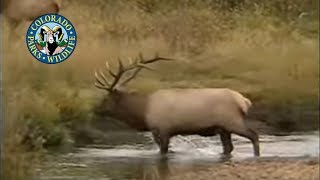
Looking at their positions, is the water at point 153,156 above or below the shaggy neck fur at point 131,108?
below

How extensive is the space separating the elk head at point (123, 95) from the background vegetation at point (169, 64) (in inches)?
0.7

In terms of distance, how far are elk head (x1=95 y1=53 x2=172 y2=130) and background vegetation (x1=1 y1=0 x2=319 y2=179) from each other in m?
0.02

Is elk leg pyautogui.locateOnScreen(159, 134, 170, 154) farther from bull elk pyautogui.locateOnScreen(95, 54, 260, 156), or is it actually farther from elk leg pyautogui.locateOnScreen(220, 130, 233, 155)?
elk leg pyautogui.locateOnScreen(220, 130, 233, 155)

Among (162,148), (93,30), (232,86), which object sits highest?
(93,30)

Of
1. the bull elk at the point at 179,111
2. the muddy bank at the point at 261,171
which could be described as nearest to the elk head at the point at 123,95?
the bull elk at the point at 179,111

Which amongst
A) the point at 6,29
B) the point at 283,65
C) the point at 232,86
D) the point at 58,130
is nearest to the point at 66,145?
the point at 58,130

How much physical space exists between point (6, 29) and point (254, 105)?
544 millimetres

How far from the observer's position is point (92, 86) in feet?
3.81

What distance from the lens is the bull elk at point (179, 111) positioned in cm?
118

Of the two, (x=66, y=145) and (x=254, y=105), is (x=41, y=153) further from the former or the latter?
(x=254, y=105)

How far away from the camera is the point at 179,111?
3.91 ft

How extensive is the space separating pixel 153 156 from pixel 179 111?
111 millimetres

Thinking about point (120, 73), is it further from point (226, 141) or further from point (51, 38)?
point (226, 141)

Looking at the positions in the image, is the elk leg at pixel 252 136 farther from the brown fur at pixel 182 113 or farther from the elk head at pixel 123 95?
the elk head at pixel 123 95
